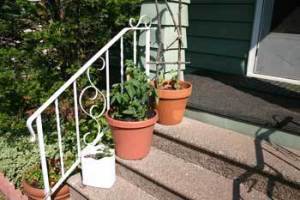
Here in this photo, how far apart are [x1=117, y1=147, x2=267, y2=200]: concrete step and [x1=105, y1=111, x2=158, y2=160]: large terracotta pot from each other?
6cm

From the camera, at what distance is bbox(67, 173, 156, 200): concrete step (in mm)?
2061

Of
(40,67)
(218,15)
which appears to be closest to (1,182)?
(40,67)

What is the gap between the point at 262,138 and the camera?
2217mm

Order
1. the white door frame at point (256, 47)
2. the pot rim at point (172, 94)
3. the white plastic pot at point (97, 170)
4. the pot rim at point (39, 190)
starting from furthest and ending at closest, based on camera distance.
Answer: the white door frame at point (256, 47)
the pot rim at point (172, 94)
the pot rim at point (39, 190)
the white plastic pot at point (97, 170)

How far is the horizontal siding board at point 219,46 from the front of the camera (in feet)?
11.3

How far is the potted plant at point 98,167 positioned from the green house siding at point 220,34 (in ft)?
6.89

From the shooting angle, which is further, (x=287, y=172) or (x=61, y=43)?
(x=61, y=43)

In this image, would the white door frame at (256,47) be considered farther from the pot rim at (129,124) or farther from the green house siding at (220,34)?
the pot rim at (129,124)

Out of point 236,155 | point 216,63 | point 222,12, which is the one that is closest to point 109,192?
point 236,155

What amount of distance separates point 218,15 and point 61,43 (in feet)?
6.62

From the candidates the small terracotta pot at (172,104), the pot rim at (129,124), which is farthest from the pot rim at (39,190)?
the small terracotta pot at (172,104)

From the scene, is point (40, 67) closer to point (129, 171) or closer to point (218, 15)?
point (129, 171)

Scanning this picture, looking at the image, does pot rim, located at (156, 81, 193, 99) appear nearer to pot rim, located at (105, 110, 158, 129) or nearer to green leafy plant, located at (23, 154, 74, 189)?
pot rim, located at (105, 110, 158, 129)

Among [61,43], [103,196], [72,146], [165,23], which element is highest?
[165,23]
